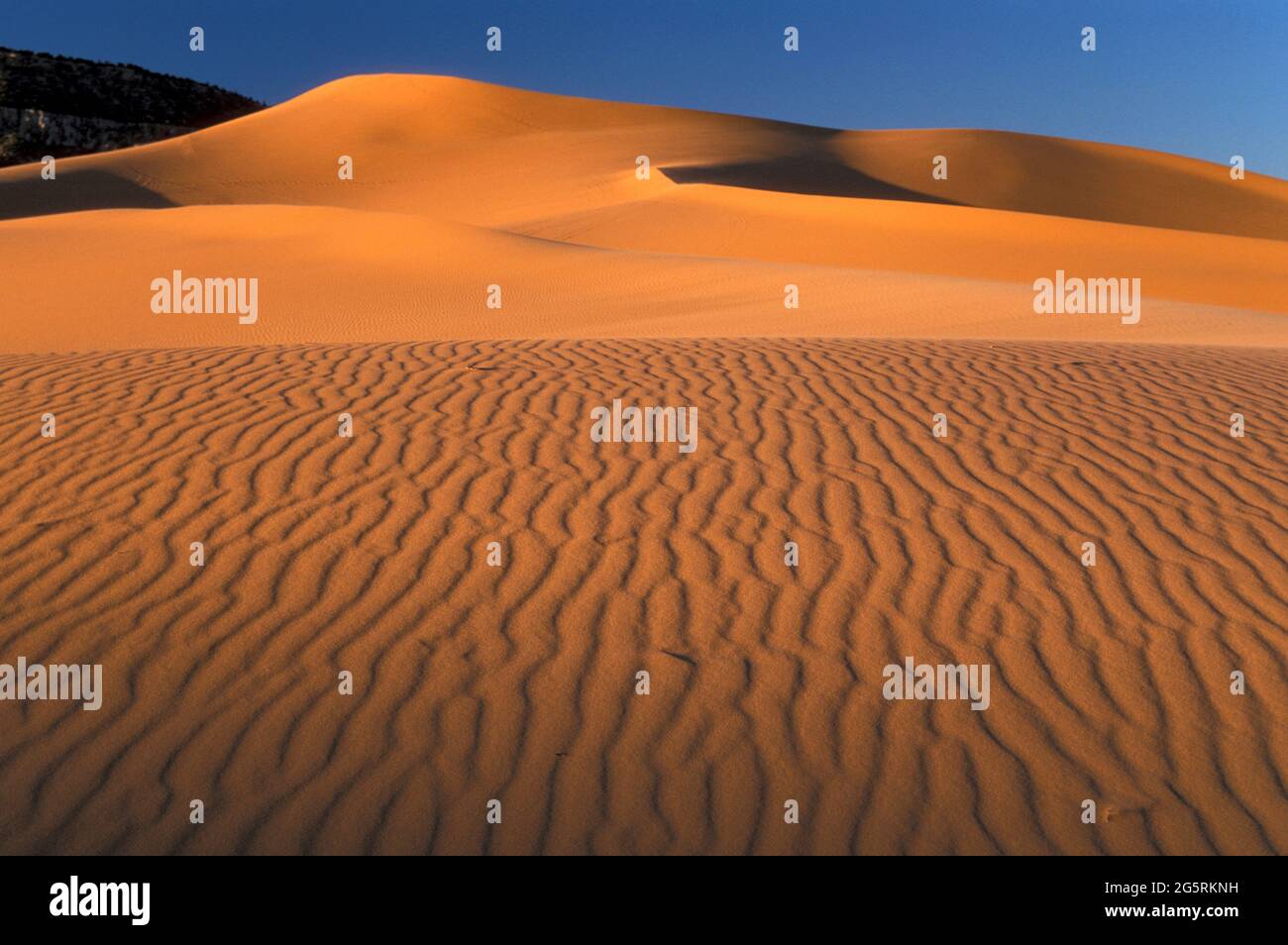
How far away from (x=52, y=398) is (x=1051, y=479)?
21.3 ft

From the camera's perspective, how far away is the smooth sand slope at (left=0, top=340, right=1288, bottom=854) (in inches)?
157

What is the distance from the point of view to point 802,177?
4541 cm

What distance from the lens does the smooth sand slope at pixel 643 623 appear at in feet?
13.1

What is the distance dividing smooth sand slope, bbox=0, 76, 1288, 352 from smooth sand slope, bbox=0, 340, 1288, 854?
675 cm

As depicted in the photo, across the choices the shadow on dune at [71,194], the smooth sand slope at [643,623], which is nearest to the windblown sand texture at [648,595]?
the smooth sand slope at [643,623]

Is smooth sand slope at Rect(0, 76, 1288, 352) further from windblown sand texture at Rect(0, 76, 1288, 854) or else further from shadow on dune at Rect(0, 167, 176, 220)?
windblown sand texture at Rect(0, 76, 1288, 854)

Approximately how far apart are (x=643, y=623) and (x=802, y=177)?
42.4 m

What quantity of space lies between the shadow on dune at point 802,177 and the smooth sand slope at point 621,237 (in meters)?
0.21
